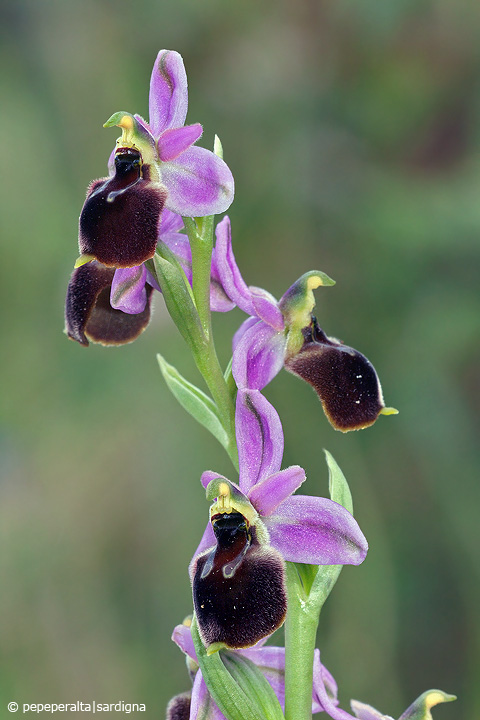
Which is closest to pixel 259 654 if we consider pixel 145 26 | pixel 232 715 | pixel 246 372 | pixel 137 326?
pixel 232 715

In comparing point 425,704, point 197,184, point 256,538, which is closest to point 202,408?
point 256,538

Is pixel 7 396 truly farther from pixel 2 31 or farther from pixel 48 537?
pixel 2 31

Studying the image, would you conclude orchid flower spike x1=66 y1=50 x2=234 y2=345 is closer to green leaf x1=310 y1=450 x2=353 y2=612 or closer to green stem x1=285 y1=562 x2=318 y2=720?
green leaf x1=310 y1=450 x2=353 y2=612

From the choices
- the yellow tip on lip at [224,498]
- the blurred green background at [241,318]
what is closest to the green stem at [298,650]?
the yellow tip on lip at [224,498]

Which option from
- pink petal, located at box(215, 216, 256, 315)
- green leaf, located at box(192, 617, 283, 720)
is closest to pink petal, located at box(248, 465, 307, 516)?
green leaf, located at box(192, 617, 283, 720)

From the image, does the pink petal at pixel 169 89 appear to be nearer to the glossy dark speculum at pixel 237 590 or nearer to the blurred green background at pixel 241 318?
the glossy dark speculum at pixel 237 590
